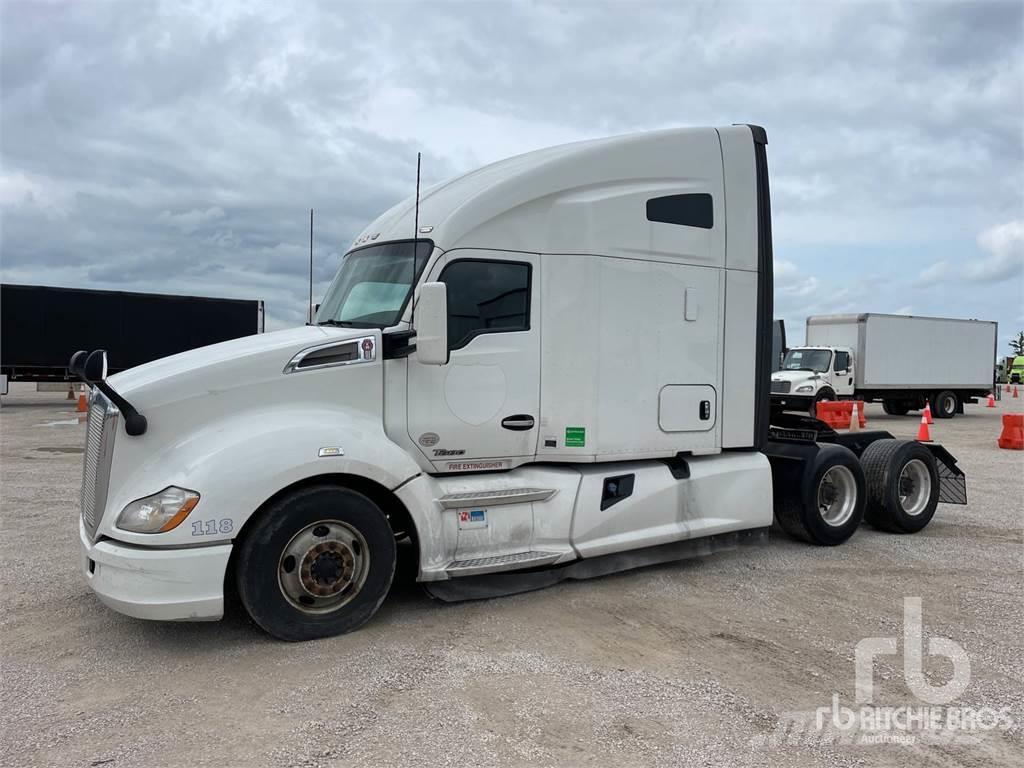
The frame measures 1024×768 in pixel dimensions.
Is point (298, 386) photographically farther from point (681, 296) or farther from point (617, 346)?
point (681, 296)

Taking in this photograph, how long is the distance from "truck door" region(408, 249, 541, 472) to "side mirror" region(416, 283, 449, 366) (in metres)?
0.24

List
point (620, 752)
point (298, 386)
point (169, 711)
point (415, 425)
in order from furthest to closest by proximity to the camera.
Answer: point (415, 425)
point (298, 386)
point (169, 711)
point (620, 752)

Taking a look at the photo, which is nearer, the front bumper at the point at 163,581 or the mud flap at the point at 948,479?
the front bumper at the point at 163,581

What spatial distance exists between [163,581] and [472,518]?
189 cm

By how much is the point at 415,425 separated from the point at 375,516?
0.65 meters

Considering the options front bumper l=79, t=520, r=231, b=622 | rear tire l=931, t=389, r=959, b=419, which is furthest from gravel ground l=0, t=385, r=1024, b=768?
rear tire l=931, t=389, r=959, b=419

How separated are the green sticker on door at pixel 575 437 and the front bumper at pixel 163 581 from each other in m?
2.40

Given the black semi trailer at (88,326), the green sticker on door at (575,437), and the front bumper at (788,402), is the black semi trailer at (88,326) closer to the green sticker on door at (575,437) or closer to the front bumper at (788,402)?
the front bumper at (788,402)

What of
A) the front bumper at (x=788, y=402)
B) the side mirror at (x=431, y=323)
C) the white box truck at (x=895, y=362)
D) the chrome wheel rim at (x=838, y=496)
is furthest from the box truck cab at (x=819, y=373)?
the side mirror at (x=431, y=323)

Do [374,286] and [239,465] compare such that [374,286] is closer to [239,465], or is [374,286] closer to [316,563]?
[239,465]

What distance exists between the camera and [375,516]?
473 cm

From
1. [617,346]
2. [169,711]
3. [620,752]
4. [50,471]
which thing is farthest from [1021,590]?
A: [50,471]

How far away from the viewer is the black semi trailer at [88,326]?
2242 centimetres

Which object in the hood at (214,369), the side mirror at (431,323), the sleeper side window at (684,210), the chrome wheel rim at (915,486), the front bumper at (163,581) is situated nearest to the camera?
the front bumper at (163,581)
